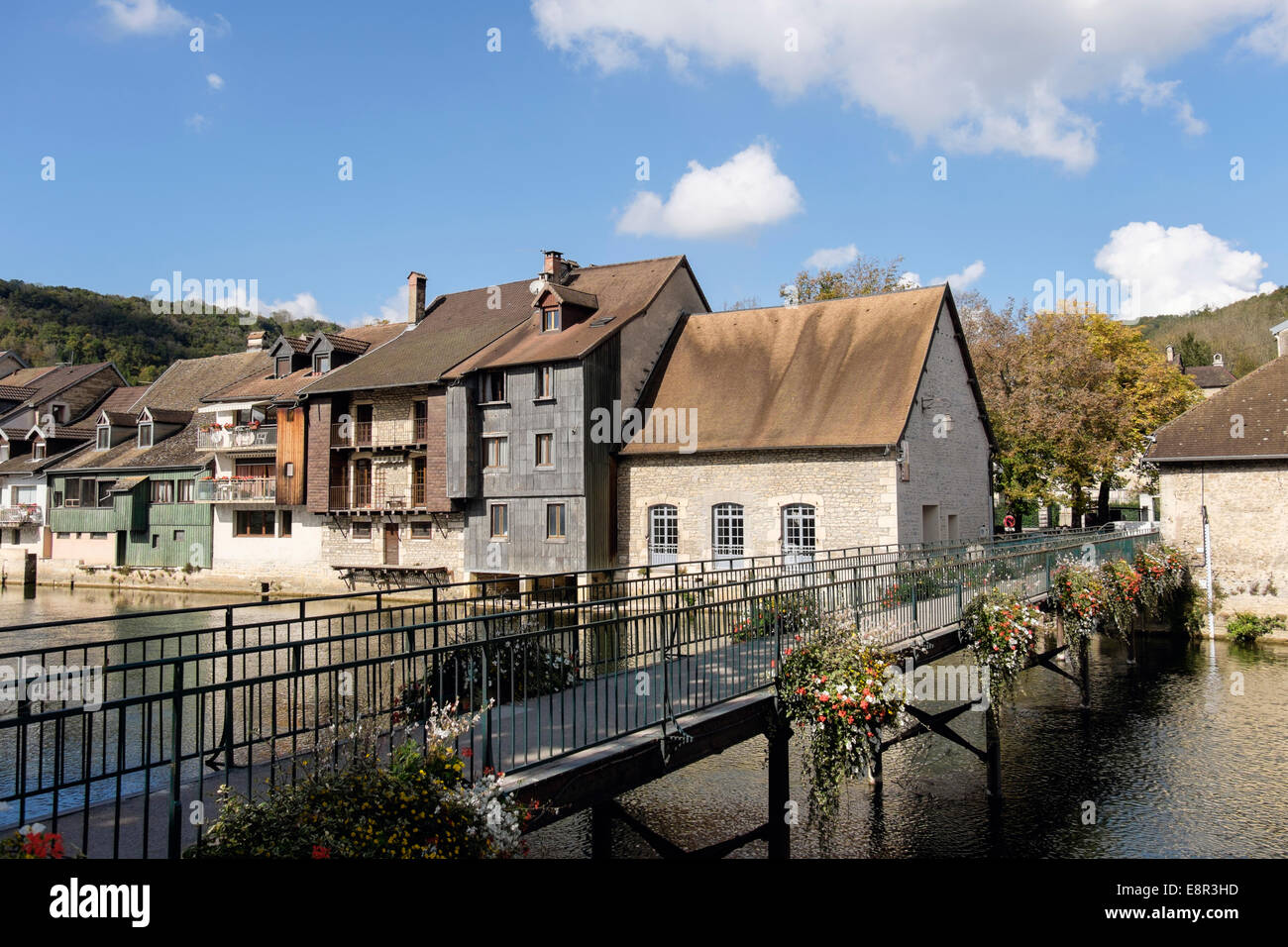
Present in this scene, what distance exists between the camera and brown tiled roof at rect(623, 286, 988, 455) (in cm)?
2438

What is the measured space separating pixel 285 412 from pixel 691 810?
2834 centimetres

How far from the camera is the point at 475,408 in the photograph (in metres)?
29.4

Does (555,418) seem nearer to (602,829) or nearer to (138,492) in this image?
(602,829)

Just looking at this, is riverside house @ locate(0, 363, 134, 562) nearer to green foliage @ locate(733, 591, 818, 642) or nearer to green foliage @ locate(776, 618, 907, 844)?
green foliage @ locate(733, 591, 818, 642)

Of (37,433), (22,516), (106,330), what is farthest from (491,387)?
(106,330)

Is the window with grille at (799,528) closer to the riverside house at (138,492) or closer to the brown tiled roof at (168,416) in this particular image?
the riverside house at (138,492)

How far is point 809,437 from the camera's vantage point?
24406 mm

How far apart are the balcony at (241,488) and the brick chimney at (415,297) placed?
8.72 meters

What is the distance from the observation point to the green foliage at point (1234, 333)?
86.8 m

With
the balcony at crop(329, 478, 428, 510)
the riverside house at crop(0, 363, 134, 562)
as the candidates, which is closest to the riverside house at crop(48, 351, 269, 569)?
the riverside house at crop(0, 363, 134, 562)
